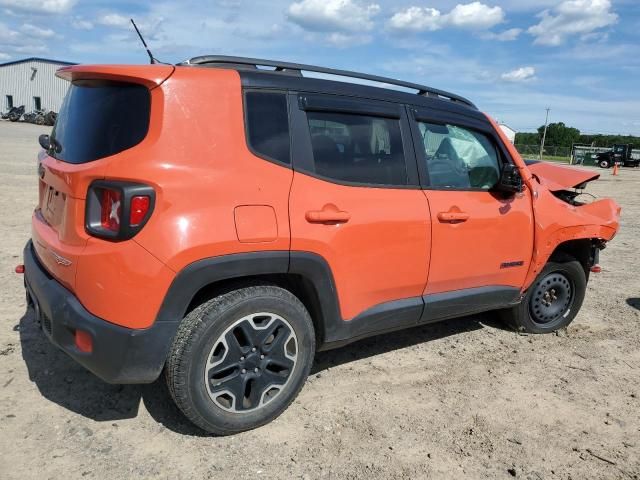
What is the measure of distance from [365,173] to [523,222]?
1442 mm

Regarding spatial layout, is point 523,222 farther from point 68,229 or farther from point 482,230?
point 68,229

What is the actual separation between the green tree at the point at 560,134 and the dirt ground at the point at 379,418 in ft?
282

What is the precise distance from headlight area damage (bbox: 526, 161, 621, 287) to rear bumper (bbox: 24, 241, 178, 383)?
284 centimetres

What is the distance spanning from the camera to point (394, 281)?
3189 mm

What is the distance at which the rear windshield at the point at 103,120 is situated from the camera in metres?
2.46

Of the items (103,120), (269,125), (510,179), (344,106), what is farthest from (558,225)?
(103,120)

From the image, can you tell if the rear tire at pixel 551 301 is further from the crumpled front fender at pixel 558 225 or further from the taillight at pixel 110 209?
the taillight at pixel 110 209

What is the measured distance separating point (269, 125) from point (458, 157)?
1530mm

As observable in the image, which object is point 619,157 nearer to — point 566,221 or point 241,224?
point 566,221

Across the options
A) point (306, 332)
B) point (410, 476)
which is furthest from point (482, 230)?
point (410, 476)

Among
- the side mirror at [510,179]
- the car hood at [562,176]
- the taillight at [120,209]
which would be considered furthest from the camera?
the car hood at [562,176]

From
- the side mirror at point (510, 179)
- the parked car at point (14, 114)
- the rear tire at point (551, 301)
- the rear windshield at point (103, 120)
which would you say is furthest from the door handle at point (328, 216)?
the parked car at point (14, 114)

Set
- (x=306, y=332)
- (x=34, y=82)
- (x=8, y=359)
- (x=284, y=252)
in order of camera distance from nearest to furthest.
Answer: (x=284, y=252)
(x=306, y=332)
(x=8, y=359)
(x=34, y=82)

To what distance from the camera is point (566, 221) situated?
4090 mm
